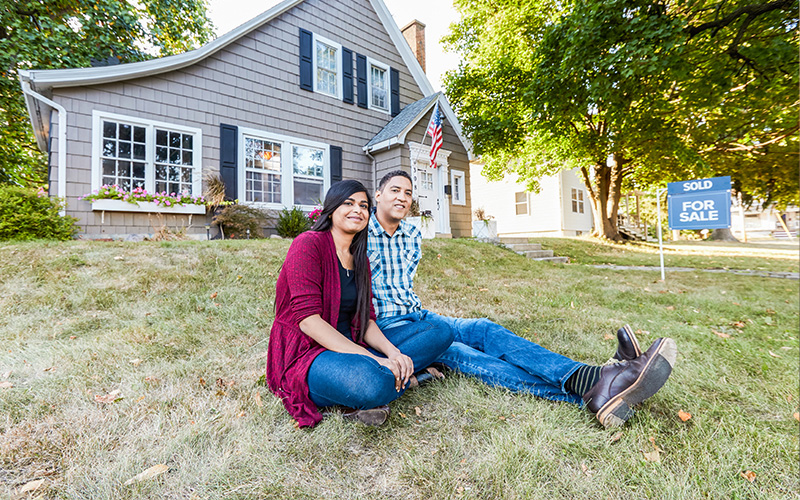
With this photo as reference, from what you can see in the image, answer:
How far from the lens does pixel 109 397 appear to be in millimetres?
1921

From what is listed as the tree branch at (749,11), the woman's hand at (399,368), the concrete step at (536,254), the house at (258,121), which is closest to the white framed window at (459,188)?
Result: the house at (258,121)

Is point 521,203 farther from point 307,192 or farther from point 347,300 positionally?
point 347,300

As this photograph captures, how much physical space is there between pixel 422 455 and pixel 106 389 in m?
1.88

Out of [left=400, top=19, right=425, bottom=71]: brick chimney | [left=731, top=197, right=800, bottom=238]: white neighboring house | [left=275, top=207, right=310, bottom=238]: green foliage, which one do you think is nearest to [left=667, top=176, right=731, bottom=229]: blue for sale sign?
[left=275, top=207, right=310, bottom=238]: green foliage

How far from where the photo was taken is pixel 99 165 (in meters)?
6.14

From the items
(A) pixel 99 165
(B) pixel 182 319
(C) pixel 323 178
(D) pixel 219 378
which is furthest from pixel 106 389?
(C) pixel 323 178

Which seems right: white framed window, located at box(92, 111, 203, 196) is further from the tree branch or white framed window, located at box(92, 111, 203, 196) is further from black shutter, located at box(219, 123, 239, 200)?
the tree branch

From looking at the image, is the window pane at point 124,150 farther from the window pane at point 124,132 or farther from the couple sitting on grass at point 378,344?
the couple sitting on grass at point 378,344

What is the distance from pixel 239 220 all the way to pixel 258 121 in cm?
238

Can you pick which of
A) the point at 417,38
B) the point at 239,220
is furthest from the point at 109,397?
the point at 417,38

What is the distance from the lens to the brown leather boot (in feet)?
5.25

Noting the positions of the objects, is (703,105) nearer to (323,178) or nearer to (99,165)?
(323,178)

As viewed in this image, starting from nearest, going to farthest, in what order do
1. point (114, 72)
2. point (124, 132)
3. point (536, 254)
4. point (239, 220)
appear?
point (114, 72) → point (124, 132) → point (239, 220) → point (536, 254)

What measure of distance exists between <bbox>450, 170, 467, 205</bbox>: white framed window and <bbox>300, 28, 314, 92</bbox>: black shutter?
4666 millimetres
